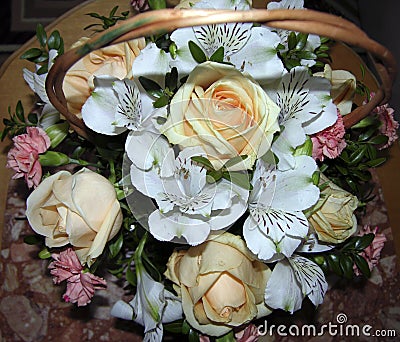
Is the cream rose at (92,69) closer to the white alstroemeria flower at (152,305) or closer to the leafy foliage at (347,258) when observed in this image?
the white alstroemeria flower at (152,305)

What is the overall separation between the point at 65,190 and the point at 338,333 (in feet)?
1.68

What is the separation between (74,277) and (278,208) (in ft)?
0.91

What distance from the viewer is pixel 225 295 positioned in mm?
720

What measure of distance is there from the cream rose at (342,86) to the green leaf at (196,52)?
6.8 inches

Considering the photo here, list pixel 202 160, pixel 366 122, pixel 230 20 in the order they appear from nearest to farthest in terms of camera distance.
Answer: pixel 230 20
pixel 202 160
pixel 366 122

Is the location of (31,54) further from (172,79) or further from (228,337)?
(228,337)

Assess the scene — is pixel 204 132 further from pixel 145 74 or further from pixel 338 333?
pixel 338 333

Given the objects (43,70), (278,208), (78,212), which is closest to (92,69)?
(43,70)

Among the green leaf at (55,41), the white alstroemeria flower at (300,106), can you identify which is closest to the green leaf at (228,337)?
the white alstroemeria flower at (300,106)

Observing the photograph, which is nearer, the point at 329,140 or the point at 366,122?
the point at 329,140

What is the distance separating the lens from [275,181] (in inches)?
28.0

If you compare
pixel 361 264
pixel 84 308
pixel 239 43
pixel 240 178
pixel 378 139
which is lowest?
pixel 84 308

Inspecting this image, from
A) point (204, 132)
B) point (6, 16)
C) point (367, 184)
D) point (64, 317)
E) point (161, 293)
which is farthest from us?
point (6, 16)

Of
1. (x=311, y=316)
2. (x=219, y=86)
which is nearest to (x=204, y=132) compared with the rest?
(x=219, y=86)
